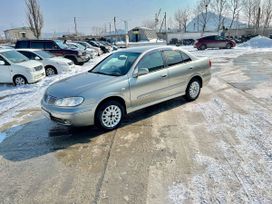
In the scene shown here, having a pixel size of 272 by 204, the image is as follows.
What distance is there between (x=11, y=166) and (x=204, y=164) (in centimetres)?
298

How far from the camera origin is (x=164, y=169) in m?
3.47

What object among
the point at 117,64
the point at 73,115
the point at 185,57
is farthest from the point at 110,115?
the point at 185,57

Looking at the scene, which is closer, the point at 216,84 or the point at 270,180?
the point at 270,180

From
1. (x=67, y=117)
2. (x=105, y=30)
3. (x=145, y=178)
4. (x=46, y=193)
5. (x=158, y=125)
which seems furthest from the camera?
(x=105, y=30)

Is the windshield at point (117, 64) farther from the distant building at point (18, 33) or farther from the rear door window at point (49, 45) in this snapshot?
the distant building at point (18, 33)

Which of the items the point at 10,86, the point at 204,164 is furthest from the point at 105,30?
the point at 204,164

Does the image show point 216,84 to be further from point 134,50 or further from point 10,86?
point 10,86

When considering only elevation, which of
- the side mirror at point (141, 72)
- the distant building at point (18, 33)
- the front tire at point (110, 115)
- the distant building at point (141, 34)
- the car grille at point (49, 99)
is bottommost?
the front tire at point (110, 115)

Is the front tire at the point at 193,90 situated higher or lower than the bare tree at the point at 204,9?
lower

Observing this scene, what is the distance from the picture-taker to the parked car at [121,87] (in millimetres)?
4488

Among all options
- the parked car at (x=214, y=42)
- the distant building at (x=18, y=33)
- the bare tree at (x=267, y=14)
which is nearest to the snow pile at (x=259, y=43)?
the parked car at (x=214, y=42)

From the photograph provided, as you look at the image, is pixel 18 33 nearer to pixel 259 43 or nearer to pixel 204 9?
pixel 204 9

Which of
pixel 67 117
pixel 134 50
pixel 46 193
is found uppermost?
pixel 134 50

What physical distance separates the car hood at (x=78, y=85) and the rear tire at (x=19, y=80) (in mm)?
5634
